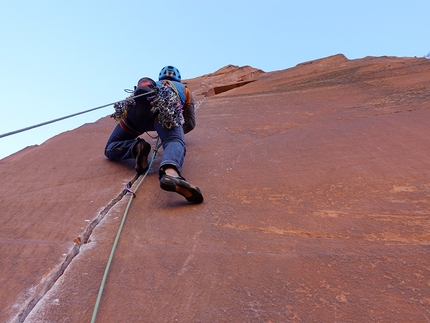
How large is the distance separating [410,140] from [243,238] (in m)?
1.67

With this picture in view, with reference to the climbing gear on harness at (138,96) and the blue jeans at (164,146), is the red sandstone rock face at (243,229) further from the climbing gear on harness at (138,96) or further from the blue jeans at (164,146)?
the climbing gear on harness at (138,96)

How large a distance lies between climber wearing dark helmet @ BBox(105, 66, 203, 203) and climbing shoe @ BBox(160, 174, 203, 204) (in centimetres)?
13

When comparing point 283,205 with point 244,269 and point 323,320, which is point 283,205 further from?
point 323,320

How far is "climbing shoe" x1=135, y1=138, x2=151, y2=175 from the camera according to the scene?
294 centimetres

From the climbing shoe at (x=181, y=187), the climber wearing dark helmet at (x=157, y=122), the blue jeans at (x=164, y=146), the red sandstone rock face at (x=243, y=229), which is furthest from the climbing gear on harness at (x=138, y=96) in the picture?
the climbing shoe at (x=181, y=187)

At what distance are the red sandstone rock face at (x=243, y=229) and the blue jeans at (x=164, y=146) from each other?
0.13m

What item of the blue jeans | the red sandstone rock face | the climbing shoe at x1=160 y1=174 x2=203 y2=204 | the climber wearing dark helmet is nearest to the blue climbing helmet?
the climber wearing dark helmet

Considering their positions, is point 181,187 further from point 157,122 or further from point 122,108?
point 122,108

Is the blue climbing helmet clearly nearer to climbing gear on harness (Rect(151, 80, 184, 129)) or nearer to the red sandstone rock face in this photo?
climbing gear on harness (Rect(151, 80, 184, 129))

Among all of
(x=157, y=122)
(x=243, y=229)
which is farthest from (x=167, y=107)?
(x=243, y=229)

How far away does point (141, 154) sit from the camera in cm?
294

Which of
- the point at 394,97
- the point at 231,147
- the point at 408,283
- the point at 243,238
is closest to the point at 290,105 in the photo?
the point at 394,97

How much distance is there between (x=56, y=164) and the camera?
3406mm

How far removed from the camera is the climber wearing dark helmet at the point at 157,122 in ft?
8.86
